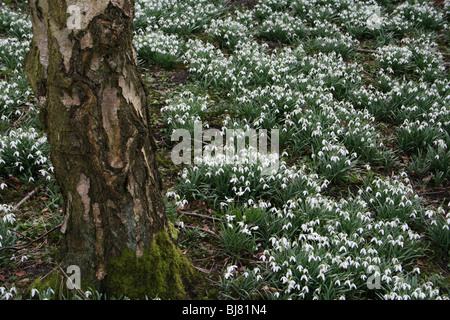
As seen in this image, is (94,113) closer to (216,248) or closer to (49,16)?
(49,16)

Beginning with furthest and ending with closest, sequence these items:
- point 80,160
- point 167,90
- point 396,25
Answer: point 396,25
point 167,90
point 80,160

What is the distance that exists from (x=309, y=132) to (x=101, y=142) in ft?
9.62

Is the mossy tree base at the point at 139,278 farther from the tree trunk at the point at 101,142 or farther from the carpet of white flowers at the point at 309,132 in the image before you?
the carpet of white flowers at the point at 309,132

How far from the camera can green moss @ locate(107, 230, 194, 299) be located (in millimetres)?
2645

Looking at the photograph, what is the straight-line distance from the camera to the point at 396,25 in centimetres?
736

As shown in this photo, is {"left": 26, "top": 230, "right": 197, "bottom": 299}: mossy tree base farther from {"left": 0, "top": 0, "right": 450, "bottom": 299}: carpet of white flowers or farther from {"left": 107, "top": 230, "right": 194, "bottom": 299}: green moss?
{"left": 0, "top": 0, "right": 450, "bottom": 299}: carpet of white flowers

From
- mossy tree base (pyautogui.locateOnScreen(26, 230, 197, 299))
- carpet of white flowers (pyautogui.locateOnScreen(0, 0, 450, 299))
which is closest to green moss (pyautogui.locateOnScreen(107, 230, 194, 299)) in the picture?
mossy tree base (pyautogui.locateOnScreen(26, 230, 197, 299))

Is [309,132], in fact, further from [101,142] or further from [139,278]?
[101,142]

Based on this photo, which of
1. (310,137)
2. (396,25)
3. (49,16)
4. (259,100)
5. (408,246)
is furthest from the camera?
(396,25)

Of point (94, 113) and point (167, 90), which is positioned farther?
point (167, 90)

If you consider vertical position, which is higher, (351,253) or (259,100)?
(259,100)

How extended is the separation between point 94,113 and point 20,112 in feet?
10.2
